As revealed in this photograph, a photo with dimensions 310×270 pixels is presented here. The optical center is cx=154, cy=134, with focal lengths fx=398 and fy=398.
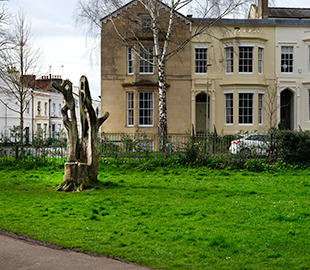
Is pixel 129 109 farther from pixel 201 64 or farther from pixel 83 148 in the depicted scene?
pixel 83 148

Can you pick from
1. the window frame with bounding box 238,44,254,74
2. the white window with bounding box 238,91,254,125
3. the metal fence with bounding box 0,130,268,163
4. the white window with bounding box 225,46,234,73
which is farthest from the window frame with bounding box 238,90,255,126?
the metal fence with bounding box 0,130,268,163

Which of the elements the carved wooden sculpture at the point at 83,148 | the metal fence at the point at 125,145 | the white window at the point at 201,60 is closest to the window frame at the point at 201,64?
the white window at the point at 201,60

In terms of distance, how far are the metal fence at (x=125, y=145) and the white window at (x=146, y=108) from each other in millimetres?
10228

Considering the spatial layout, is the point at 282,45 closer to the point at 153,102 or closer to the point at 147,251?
the point at 153,102

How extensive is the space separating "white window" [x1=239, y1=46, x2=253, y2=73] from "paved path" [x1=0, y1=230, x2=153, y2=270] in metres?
25.9

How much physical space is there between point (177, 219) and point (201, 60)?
23.3 metres

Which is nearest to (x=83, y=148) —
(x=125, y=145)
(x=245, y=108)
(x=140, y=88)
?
(x=125, y=145)

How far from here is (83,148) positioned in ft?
44.6

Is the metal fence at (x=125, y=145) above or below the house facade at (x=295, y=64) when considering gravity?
below

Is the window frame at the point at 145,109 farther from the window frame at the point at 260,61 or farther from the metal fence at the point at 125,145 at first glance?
the metal fence at the point at 125,145

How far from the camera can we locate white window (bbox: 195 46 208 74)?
30.5 m

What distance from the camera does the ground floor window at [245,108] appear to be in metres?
30.4

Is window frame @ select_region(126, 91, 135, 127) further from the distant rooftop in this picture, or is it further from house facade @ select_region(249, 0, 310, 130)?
the distant rooftop

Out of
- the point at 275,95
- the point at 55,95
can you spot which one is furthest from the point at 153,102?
the point at 55,95
